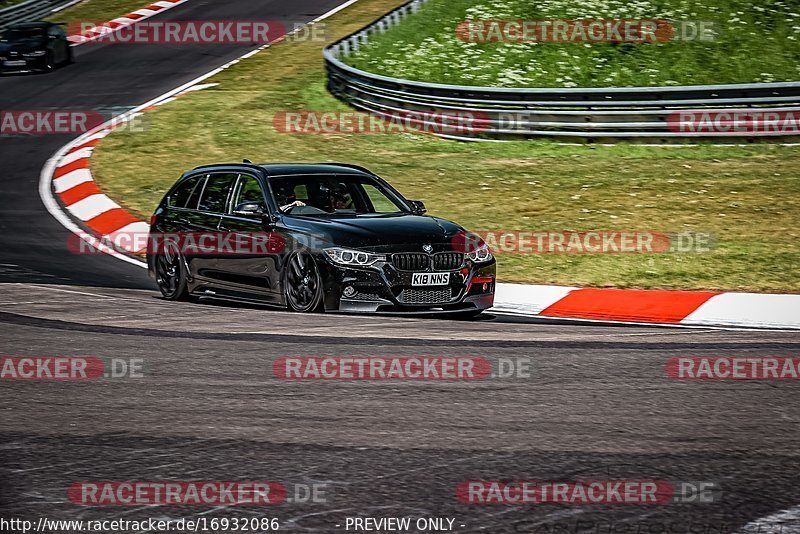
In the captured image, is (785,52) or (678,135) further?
(785,52)

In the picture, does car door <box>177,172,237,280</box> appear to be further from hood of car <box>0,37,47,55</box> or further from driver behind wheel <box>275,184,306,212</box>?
hood of car <box>0,37,47,55</box>

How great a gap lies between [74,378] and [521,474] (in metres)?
2.83

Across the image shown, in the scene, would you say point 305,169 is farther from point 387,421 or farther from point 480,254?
point 387,421

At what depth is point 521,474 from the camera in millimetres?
4594

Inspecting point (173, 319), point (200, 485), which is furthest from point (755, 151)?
point (200, 485)

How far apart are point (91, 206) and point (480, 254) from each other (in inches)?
334

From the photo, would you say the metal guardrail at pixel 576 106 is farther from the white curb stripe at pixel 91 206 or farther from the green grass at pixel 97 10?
the green grass at pixel 97 10

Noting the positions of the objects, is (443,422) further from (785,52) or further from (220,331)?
(785,52)

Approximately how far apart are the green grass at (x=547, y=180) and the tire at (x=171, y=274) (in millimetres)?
3532

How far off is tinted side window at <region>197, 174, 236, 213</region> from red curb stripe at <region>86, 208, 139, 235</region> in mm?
4300

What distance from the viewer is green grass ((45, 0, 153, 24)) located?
35844mm

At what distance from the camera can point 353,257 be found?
10.2 meters

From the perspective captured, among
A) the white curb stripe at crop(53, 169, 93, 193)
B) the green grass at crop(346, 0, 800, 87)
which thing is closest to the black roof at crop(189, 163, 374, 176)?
the white curb stripe at crop(53, 169, 93, 193)

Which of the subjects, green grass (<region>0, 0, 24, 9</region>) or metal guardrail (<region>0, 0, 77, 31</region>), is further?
green grass (<region>0, 0, 24, 9</region>)
